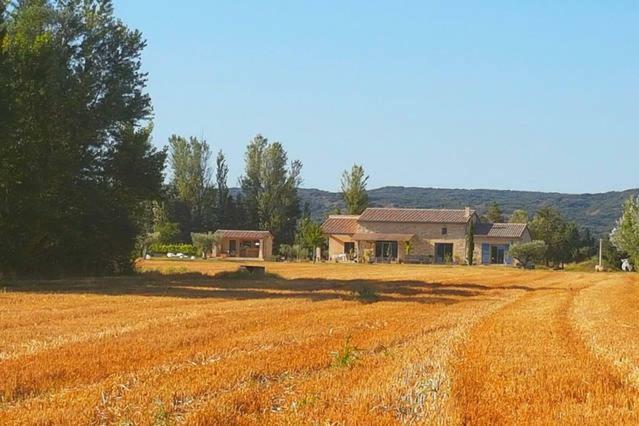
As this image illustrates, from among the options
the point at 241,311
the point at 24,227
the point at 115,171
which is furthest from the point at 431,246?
the point at 241,311

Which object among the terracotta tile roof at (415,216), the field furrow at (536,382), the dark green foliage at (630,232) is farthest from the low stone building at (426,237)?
the field furrow at (536,382)

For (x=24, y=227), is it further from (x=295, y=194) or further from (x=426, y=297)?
(x=295, y=194)

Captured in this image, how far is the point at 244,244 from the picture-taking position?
87.6m

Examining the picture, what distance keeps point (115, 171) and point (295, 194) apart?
63.6m

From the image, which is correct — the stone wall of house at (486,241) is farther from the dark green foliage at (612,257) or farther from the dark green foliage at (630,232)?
the dark green foliage at (630,232)

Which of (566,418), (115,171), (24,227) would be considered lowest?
(566,418)

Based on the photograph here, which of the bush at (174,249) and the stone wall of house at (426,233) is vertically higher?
the stone wall of house at (426,233)

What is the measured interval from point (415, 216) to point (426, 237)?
7.65 ft

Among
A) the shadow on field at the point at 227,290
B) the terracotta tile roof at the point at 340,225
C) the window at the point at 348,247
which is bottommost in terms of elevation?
the shadow on field at the point at 227,290

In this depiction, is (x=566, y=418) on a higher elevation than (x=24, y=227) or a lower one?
lower

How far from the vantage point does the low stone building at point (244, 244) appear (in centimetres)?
8569

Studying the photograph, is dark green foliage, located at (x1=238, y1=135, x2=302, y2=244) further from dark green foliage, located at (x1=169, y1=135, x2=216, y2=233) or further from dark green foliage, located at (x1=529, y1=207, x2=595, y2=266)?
dark green foliage, located at (x1=529, y1=207, x2=595, y2=266)

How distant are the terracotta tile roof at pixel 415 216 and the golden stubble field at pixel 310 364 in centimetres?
5977

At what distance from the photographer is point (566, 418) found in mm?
7109
